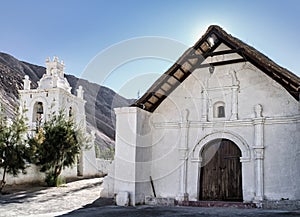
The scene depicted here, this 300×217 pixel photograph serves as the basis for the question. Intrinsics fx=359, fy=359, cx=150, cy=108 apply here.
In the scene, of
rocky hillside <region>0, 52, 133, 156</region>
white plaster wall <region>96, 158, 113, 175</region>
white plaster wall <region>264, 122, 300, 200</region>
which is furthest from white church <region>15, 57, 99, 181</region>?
rocky hillside <region>0, 52, 133, 156</region>

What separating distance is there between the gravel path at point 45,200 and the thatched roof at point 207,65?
395cm

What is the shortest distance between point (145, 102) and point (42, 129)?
256 inches

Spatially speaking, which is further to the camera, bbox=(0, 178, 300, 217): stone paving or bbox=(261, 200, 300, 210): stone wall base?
bbox=(261, 200, 300, 210): stone wall base

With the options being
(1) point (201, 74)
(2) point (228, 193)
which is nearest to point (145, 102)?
(1) point (201, 74)

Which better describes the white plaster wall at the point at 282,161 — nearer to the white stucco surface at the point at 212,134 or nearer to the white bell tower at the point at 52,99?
the white stucco surface at the point at 212,134

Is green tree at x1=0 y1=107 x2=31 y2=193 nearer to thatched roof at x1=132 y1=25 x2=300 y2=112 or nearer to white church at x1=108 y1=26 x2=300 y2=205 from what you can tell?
white church at x1=108 y1=26 x2=300 y2=205

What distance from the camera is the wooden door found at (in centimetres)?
1164

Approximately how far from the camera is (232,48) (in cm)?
1155

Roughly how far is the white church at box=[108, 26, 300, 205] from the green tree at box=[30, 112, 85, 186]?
14.2 feet

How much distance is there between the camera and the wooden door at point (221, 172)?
1164 centimetres

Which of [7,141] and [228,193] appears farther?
[7,141]

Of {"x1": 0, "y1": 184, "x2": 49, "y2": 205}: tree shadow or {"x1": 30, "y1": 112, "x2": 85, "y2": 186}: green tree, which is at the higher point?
{"x1": 30, "y1": 112, "x2": 85, "y2": 186}: green tree

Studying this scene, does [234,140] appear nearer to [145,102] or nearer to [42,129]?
[145,102]

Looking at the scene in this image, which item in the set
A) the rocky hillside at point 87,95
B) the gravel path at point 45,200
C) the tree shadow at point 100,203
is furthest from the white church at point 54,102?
the rocky hillside at point 87,95
